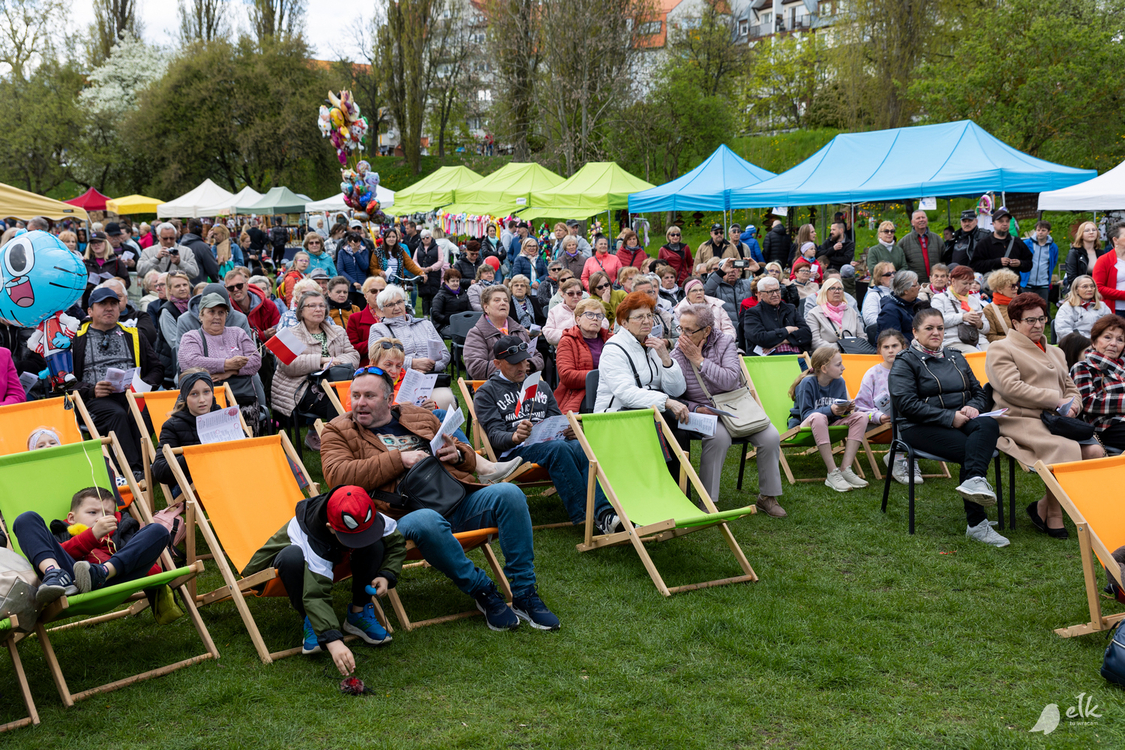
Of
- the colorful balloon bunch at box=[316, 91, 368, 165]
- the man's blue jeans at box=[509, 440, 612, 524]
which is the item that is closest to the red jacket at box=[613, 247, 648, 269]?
the colorful balloon bunch at box=[316, 91, 368, 165]

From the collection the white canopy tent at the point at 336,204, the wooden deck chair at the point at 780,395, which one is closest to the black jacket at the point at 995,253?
the wooden deck chair at the point at 780,395

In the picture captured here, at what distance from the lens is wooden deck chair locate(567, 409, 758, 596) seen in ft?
15.7

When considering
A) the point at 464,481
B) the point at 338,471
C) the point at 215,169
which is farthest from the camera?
the point at 215,169

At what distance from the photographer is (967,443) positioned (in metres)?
5.50

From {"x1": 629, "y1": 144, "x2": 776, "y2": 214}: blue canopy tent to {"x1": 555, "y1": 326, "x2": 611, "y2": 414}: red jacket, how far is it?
1000cm

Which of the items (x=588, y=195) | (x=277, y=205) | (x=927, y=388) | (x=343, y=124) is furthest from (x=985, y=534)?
(x=277, y=205)

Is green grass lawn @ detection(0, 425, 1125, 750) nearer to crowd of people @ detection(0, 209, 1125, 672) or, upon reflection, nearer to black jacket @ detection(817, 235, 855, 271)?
crowd of people @ detection(0, 209, 1125, 672)

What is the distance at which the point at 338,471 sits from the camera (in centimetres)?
432

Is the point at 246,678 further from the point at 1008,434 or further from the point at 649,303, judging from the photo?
the point at 1008,434

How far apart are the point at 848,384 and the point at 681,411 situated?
2284 millimetres

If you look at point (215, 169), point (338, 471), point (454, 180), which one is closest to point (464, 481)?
point (338, 471)

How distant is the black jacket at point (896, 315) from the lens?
798 cm

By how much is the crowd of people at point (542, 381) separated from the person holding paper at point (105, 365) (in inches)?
0.5

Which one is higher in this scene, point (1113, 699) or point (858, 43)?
point (858, 43)
